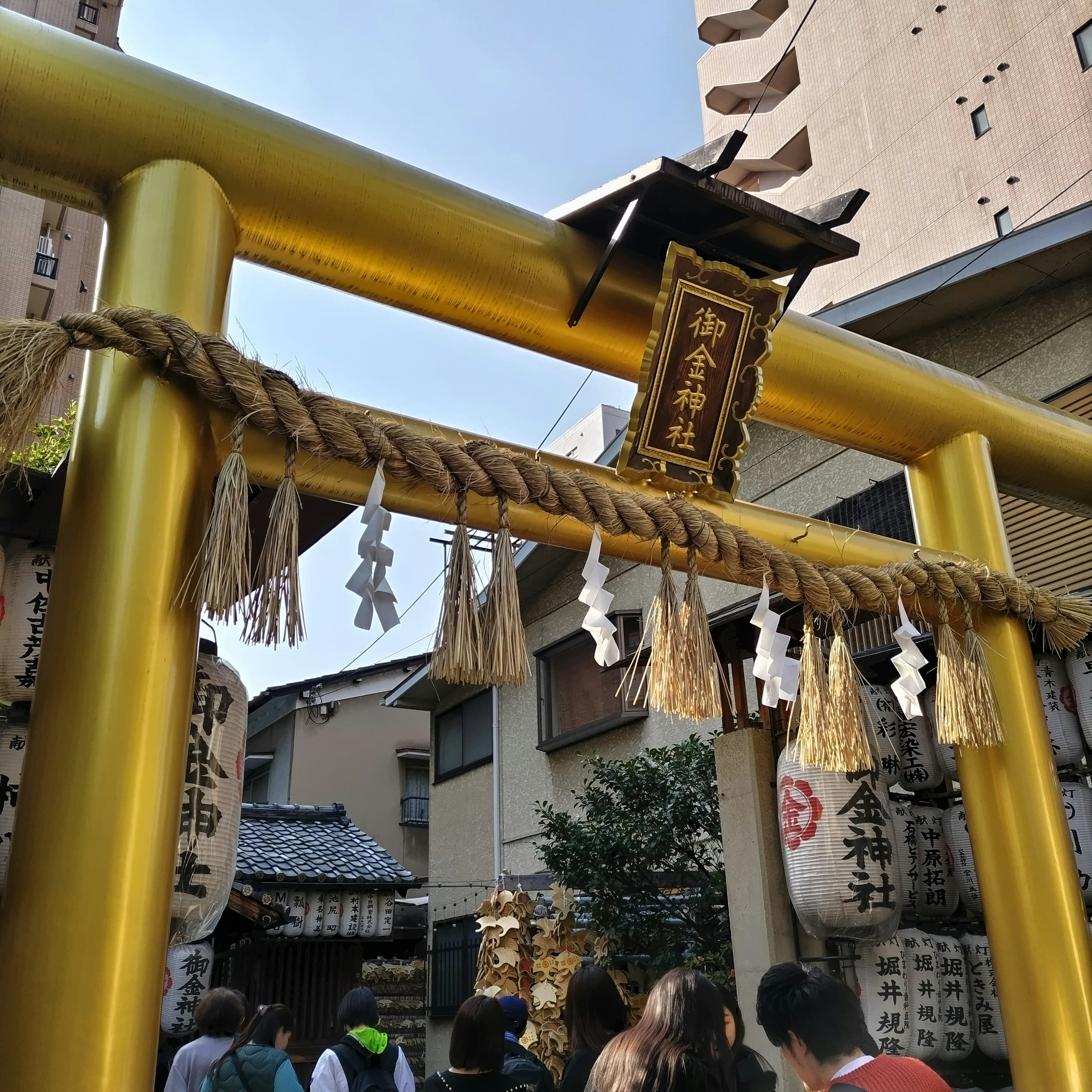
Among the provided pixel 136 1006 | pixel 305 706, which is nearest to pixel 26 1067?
pixel 136 1006

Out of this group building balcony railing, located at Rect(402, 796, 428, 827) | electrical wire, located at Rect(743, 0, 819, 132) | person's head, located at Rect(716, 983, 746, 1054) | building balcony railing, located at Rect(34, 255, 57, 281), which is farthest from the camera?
building balcony railing, located at Rect(34, 255, 57, 281)

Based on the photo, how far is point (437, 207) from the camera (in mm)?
3932

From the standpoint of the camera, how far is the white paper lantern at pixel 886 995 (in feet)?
17.4

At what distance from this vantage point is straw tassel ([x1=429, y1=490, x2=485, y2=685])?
310 cm

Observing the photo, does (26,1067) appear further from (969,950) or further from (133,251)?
(969,950)

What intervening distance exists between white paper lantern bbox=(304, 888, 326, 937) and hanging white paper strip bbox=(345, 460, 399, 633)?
972 cm

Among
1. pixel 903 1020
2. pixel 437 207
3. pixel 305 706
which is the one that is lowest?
pixel 903 1020

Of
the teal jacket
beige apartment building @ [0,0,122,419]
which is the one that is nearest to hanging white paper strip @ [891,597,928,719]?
the teal jacket

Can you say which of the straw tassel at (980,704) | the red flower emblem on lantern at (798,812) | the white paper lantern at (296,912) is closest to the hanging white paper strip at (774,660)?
the straw tassel at (980,704)

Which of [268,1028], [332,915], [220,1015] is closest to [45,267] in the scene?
[332,915]

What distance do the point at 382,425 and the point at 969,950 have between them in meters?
4.85

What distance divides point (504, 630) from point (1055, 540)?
733 centimetres

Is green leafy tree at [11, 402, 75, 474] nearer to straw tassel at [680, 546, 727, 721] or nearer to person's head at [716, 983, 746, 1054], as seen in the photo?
straw tassel at [680, 546, 727, 721]

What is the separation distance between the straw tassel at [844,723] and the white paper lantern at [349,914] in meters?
9.06
